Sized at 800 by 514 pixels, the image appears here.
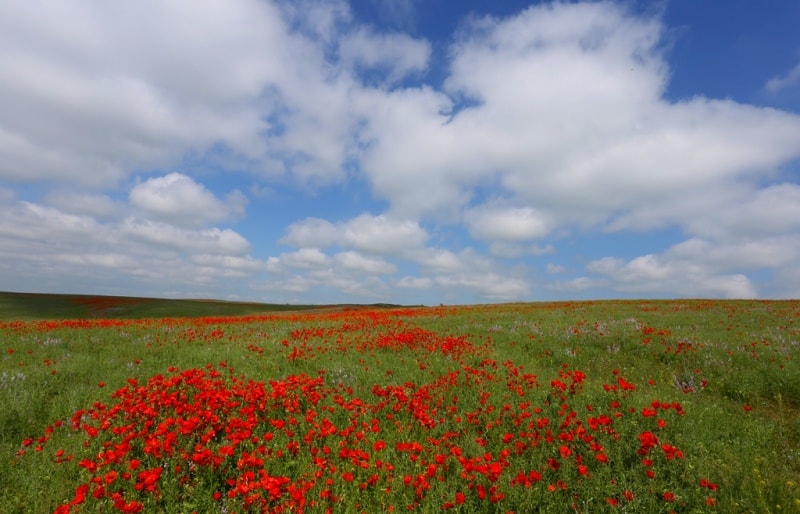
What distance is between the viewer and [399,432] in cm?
684

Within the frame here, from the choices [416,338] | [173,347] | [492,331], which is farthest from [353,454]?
[492,331]

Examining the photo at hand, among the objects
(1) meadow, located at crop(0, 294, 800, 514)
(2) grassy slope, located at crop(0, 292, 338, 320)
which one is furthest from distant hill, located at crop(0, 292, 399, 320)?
A: (1) meadow, located at crop(0, 294, 800, 514)

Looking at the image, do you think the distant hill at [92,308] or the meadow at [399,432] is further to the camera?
the distant hill at [92,308]

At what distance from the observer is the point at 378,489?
532 cm

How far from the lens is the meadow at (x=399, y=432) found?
5090 millimetres

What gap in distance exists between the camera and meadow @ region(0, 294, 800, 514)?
5.09 metres

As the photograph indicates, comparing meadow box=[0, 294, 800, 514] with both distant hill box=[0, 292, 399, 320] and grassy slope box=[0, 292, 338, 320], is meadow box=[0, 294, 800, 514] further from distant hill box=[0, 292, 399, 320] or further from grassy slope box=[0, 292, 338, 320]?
grassy slope box=[0, 292, 338, 320]

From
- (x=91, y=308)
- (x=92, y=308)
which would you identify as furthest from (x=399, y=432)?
(x=91, y=308)

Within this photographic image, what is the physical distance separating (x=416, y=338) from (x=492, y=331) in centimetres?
440

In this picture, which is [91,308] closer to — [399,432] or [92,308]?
[92,308]

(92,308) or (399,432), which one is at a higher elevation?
(92,308)

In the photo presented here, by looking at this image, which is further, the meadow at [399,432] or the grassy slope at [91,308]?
the grassy slope at [91,308]

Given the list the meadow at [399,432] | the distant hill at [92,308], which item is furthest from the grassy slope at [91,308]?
the meadow at [399,432]

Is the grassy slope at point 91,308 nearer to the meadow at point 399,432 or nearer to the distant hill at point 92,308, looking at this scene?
the distant hill at point 92,308
